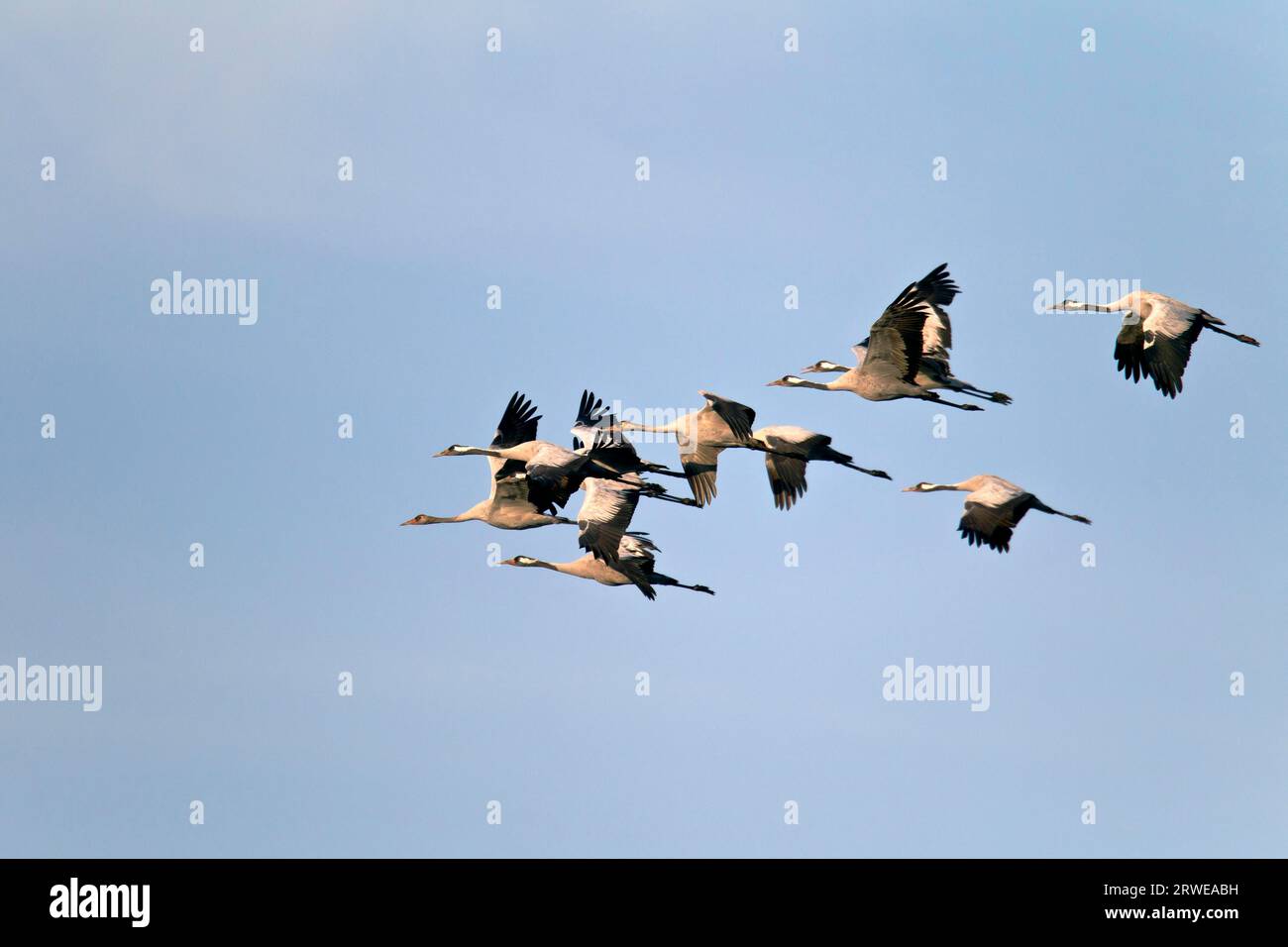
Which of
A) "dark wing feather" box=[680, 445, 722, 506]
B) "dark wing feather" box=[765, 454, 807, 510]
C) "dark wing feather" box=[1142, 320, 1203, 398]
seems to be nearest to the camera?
"dark wing feather" box=[1142, 320, 1203, 398]

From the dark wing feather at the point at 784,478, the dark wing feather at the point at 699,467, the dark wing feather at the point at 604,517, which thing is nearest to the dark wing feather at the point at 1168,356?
the dark wing feather at the point at 784,478

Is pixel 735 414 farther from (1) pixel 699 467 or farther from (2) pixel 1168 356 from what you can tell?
(2) pixel 1168 356

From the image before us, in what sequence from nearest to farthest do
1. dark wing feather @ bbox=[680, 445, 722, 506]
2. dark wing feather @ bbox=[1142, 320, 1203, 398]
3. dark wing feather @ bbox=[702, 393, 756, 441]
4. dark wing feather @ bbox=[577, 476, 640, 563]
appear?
dark wing feather @ bbox=[577, 476, 640, 563] → dark wing feather @ bbox=[1142, 320, 1203, 398] → dark wing feather @ bbox=[702, 393, 756, 441] → dark wing feather @ bbox=[680, 445, 722, 506]

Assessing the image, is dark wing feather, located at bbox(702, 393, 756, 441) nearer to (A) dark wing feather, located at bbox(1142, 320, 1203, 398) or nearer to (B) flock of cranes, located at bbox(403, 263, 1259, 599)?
(B) flock of cranes, located at bbox(403, 263, 1259, 599)

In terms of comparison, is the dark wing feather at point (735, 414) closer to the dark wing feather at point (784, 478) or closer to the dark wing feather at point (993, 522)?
the dark wing feather at point (784, 478)

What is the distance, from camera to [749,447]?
128 feet

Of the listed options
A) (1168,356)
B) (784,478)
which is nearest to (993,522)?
(1168,356)

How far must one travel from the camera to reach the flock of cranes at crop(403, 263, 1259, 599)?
35.4m

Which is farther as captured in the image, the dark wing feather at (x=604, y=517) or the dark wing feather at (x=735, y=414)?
the dark wing feather at (x=735, y=414)

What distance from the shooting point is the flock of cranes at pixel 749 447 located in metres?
35.4

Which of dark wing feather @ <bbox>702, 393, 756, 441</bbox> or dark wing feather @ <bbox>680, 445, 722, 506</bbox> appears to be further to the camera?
dark wing feather @ <bbox>680, 445, 722, 506</bbox>

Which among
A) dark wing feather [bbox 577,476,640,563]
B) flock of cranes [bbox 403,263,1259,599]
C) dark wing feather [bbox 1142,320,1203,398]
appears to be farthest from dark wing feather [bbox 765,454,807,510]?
dark wing feather [bbox 1142,320,1203,398]
